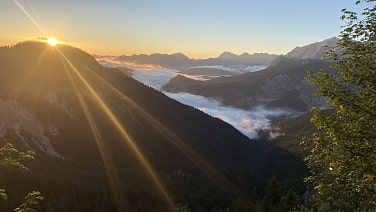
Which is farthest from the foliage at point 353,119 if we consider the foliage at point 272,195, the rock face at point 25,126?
the rock face at point 25,126

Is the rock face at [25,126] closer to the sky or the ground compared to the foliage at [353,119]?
closer to the ground

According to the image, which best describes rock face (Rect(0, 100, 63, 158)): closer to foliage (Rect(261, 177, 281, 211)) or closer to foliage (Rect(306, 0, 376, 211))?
foliage (Rect(261, 177, 281, 211))

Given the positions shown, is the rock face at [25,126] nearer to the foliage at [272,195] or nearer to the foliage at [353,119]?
the foliage at [272,195]

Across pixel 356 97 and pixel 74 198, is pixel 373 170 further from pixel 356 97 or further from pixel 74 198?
pixel 74 198

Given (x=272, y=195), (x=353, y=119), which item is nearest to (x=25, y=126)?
(x=272, y=195)

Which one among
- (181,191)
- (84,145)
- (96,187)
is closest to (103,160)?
(84,145)

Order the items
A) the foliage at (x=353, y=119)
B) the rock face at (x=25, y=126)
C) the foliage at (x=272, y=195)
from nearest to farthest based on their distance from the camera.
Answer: the foliage at (x=353, y=119) < the foliage at (x=272, y=195) < the rock face at (x=25, y=126)

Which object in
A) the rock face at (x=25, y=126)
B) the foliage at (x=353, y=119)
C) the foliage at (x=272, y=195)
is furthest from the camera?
the rock face at (x=25, y=126)

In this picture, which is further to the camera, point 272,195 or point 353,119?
point 272,195

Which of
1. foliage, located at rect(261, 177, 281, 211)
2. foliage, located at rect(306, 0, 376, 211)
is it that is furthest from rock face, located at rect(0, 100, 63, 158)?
foliage, located at rect(306, 0, 376, 211)

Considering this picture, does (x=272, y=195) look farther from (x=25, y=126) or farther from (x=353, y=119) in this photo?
(x=25, y=126)

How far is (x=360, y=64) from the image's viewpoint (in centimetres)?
1934

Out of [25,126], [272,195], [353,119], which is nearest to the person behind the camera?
[353,119]

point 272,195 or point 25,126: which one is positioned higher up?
point 272,195
